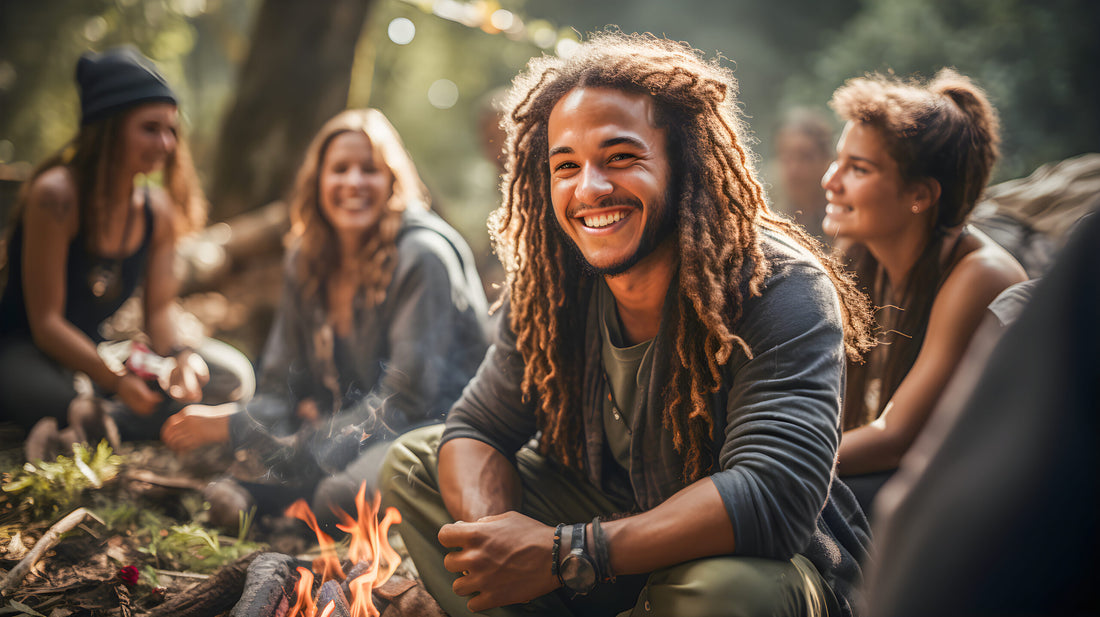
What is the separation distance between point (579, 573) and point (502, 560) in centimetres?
22

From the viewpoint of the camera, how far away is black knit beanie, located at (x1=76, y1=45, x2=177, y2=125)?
3.52 metres

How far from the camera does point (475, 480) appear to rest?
2133 mm

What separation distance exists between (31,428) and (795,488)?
378 cm

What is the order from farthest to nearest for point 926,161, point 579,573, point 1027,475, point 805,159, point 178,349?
point 805,159 → point 178,349 → point 926,161 → point 579,573 → point 1027,475

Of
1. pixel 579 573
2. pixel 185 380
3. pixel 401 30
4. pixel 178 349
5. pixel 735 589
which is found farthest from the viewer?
pixel 401 30

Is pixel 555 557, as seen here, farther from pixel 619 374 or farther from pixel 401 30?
pixel 401 30

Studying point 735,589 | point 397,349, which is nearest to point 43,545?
point 397,349

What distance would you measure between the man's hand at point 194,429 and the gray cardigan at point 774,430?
1.61m

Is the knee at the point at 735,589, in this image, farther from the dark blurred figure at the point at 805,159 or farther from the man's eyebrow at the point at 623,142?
the dark blurred figure at the point at 805,159

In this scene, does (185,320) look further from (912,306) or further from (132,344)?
(912,306)

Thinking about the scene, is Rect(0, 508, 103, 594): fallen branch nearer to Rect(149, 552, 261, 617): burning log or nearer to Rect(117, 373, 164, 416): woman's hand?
Rect(149, 552, 261, 617): burning log

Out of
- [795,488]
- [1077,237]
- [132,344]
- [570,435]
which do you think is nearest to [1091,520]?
[1077,237]

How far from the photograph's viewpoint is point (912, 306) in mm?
2641

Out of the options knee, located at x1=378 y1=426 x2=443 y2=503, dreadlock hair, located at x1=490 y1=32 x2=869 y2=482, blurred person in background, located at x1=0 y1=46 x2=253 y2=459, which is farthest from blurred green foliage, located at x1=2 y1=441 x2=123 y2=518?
dreadlock hair, located at x1=490 y1=32 x2=869 y2=482
